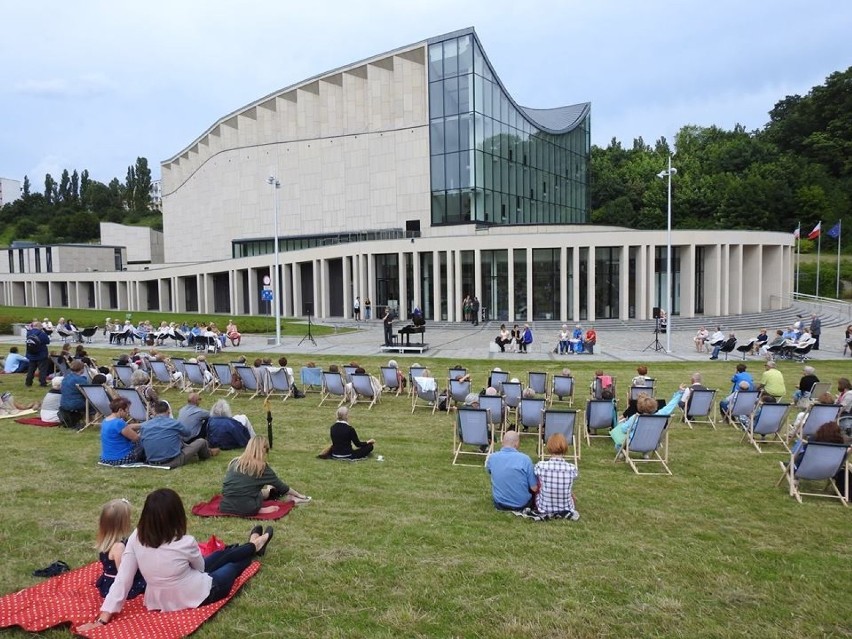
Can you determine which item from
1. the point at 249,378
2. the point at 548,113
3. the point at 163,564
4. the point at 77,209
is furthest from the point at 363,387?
the point at 77,209

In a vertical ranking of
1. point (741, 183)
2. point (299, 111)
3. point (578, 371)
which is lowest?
point (578, 371)

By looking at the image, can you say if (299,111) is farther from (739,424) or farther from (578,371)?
(739,424)

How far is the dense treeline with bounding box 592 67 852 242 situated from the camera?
193 ft

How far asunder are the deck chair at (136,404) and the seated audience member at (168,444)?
6.25ft

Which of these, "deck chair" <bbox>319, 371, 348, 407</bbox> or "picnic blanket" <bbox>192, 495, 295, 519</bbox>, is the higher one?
"deck chair" <bbox>319, 371, 348, 407</bbox>

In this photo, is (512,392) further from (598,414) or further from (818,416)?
(818,416)

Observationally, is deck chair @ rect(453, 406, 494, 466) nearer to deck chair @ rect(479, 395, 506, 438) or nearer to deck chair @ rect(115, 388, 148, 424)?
deck chair @ rect(479, 395, 506, 438)

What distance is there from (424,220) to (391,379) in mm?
31419

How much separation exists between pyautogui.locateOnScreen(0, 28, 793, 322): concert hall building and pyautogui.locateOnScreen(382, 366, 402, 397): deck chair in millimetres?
16228

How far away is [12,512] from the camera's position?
6.56 meters

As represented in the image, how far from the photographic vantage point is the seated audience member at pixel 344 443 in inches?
351

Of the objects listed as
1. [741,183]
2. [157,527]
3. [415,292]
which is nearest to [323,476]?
[157,527]

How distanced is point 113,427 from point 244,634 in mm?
5266

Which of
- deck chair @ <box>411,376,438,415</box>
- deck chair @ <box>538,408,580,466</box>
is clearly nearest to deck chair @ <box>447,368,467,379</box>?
deck chair @ <box>411,376,438,415</box>
